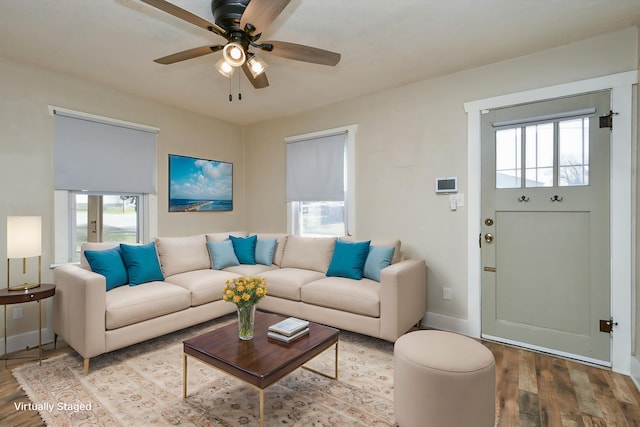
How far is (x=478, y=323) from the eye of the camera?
3.05 metres

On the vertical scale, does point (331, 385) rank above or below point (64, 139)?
below

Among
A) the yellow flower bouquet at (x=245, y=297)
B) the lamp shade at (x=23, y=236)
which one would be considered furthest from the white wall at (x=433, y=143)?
the lamp shade at (x=23, y=236)

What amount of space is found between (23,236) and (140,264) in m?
0.88

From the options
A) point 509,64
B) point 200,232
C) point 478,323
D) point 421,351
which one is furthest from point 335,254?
point 509,64

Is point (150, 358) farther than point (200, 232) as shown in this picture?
No

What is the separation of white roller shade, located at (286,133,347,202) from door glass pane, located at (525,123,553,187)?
1.95 m

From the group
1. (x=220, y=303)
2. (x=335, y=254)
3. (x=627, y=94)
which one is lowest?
(x=220, y=303)

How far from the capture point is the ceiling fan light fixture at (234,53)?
190cm

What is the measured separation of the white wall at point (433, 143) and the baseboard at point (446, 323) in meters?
0.02

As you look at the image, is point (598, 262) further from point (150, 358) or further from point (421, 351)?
point (150, 358)

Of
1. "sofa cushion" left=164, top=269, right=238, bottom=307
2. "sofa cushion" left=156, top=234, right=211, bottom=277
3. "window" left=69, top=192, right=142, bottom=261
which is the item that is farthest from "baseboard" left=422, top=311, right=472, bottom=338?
"window" left=69, top=192, right=142, bottom=261

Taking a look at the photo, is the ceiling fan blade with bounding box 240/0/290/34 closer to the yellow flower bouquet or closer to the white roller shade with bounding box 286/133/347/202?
the yellow flower bouquet

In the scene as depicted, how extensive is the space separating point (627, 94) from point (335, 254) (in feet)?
9.08

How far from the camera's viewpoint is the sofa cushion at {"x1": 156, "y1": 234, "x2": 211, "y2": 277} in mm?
3461
